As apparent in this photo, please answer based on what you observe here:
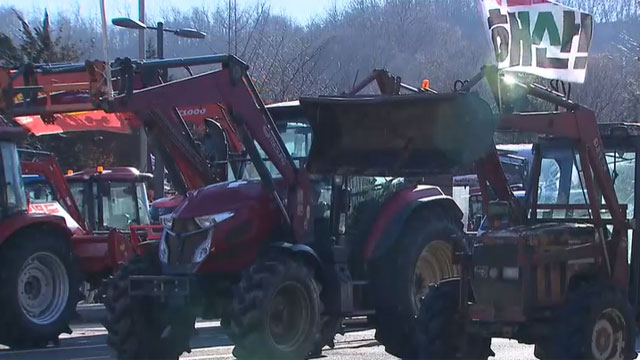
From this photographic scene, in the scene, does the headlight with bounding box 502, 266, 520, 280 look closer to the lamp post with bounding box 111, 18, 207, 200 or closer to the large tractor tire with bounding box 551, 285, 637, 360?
the large tractor tire with bounding box 551, 285, 637, 360

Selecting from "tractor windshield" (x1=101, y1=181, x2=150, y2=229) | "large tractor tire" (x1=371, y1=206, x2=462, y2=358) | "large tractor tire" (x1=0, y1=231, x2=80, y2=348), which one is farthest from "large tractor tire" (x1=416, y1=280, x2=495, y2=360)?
"tractor windshield" (x1=101, y1=181, x2=150, y2=229)

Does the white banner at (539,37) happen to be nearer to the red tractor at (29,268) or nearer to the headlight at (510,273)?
the headlight at (510,273)

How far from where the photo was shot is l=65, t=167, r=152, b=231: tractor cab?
1869 cm

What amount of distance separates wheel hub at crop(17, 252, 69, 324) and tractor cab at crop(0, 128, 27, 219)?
2.15ft

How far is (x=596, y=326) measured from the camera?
9.44 meters

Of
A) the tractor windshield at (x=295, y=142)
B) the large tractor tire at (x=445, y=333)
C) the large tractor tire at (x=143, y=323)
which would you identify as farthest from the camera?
the tractor windshield at (x=295, y=142)

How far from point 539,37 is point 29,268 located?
7.10 m

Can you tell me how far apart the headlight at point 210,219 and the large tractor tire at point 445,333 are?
2.23 m

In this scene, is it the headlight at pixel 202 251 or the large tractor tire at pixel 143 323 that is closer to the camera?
the large tractor tire at pixel 143 323

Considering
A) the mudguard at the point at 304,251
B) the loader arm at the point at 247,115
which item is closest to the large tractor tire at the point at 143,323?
the mudguard at the point at 304,251

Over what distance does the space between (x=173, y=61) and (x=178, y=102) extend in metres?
1.20

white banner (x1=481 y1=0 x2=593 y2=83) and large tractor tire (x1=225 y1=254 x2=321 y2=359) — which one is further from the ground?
white banner (x1=481 y1=0 x2=593 y2=83)

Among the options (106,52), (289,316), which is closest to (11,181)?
(106,52)

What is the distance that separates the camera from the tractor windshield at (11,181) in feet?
45.4
